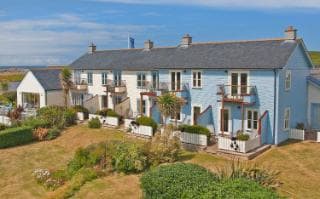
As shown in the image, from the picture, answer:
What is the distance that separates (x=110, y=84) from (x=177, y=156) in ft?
63.5

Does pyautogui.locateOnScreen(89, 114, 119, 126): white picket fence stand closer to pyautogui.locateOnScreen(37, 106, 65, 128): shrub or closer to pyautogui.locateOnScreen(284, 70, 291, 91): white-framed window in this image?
pyautogui.locateOnScreen(37, 106, 65, 128): shrub

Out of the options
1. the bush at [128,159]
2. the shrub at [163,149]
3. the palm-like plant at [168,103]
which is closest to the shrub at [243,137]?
Answer: the shrub at [163,149]

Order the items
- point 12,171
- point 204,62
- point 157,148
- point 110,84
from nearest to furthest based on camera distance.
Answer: point 157,148 → point 12,171 → point 204,62 → point 110,84

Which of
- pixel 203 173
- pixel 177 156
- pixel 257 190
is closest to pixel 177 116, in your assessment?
pixel 177 156

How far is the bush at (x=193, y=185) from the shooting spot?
43.0 feet

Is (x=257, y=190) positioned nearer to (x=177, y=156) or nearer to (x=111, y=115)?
(x=177, y=156)

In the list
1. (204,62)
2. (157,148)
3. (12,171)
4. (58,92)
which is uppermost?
(204,62)

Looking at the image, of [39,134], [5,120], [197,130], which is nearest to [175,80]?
[197,130]

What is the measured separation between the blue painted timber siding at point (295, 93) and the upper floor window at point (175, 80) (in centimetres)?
1021

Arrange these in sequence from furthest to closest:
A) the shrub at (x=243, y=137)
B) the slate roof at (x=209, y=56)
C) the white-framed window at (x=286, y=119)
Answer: the white-framed window at (x=286, y=119)
the slate roof at (x=209, y=56)
the shrub at (x=243, y=137)

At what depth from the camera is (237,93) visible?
30594 mm

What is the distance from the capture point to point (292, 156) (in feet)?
88.7

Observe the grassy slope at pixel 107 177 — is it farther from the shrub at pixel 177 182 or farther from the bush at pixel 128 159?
the shrub at pixel 177 182

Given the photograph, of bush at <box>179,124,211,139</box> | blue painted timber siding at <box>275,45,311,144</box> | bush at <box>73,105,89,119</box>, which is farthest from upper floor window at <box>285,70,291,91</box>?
bush at <box>73,105,89,119</box>
